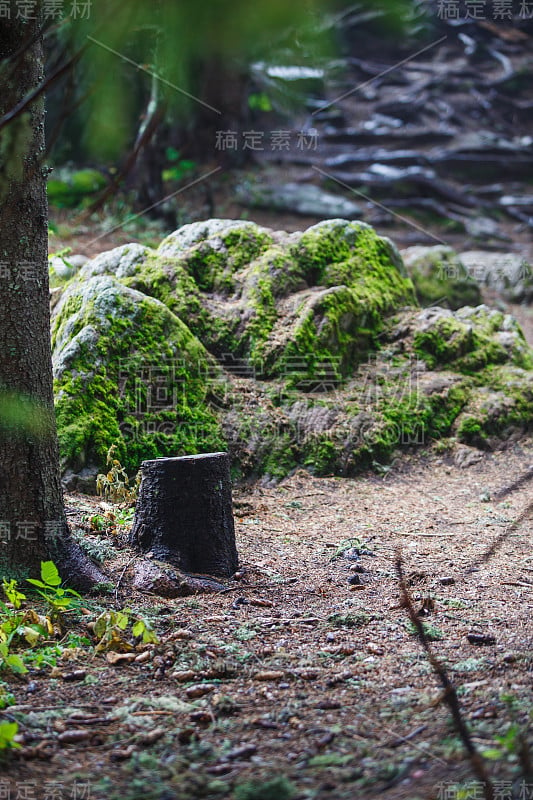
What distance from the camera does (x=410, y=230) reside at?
16625 millimetres

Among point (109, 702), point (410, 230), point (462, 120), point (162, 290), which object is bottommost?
point (109, 702)

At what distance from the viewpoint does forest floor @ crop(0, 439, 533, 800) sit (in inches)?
80.3

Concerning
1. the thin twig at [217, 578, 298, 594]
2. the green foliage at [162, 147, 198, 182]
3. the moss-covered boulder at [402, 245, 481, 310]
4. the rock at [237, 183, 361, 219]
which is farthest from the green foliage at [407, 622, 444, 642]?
the rock at [237, 183, 361, 219]

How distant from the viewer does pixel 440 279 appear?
10.9m

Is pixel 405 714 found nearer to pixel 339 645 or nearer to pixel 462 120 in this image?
pixel 339 645

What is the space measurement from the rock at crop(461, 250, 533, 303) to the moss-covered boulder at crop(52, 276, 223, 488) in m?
9.05

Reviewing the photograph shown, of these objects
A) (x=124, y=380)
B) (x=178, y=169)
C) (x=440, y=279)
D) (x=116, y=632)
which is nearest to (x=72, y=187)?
(x=178, y=169)

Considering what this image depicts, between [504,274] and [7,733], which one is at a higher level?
[504,274]

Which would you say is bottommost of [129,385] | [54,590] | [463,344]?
[54,590]

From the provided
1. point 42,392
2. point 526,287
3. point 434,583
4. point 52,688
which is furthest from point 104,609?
point 526,287

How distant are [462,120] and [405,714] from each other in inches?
788

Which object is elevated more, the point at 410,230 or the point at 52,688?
the point at 410,230

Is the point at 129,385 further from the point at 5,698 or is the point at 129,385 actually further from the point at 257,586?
the point at 5,698

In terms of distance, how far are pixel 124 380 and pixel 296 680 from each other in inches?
133
